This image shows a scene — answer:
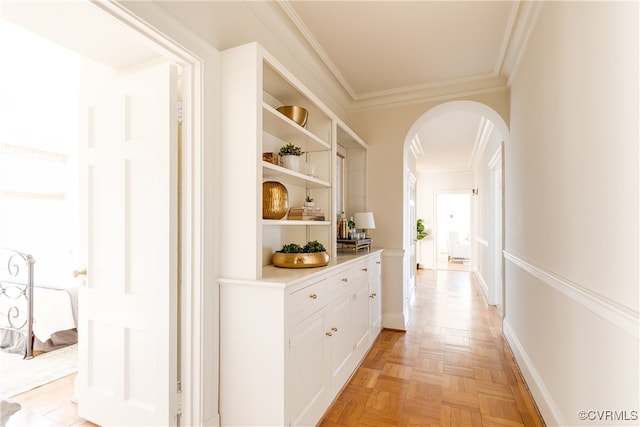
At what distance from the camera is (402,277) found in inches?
138

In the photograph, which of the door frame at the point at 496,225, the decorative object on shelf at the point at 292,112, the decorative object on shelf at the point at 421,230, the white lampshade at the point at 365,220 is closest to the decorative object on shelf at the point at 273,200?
the decorative object on shelf at the point at 292,112

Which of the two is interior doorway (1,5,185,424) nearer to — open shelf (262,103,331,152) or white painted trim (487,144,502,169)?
open shelf (262,103,331,152)

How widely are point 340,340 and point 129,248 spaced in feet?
4.89

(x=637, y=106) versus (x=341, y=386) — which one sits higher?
(x=637, y=106)

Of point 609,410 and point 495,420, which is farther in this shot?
point 495,420

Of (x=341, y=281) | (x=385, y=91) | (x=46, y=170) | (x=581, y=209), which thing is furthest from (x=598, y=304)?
(x=46, y=170)

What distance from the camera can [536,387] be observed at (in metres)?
2.05

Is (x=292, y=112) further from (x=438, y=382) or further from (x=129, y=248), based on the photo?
(x=438, y=382)

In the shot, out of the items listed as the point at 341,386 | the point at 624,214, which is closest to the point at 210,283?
the point at 341,386

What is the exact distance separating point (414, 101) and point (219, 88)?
2434 millimetres

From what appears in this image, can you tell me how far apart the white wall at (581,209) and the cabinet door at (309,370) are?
1.29 meters

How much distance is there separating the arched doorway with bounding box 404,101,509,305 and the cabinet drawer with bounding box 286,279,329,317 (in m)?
2.07

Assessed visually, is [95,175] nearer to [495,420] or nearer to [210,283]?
[210,283]

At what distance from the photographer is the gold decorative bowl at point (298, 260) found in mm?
1953
